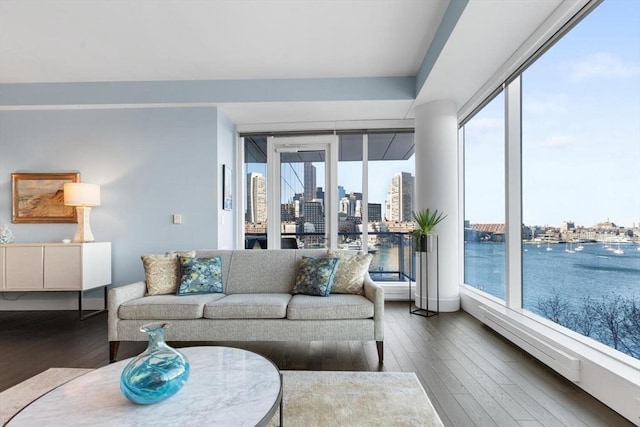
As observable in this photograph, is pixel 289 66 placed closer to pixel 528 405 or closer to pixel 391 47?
pixel 391 47

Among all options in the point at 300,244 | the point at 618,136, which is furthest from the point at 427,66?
the point at 300,244

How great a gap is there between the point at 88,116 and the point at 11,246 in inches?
70.5

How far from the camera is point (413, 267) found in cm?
474

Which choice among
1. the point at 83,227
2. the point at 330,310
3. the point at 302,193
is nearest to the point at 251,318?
the point at 330,310

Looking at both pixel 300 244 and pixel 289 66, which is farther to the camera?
pixel 300 244

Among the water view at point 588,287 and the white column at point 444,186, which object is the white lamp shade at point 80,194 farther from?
the water view at point 588,287

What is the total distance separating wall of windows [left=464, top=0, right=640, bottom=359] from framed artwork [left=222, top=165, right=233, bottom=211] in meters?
3.39

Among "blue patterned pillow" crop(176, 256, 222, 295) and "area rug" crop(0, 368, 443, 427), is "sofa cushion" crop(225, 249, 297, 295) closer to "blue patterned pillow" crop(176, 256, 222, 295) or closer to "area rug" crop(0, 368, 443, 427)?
"blue patterned pillow" crop(176, 256, 222, 295)

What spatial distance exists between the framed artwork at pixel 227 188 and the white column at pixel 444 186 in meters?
2.56

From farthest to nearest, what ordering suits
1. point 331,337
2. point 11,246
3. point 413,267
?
point 413,267
point 11,246
point 331,337

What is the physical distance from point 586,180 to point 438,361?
5.60 feet

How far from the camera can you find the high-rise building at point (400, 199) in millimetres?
5020

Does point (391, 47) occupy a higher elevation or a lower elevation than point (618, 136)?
higher

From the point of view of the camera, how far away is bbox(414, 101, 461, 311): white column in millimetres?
4121
